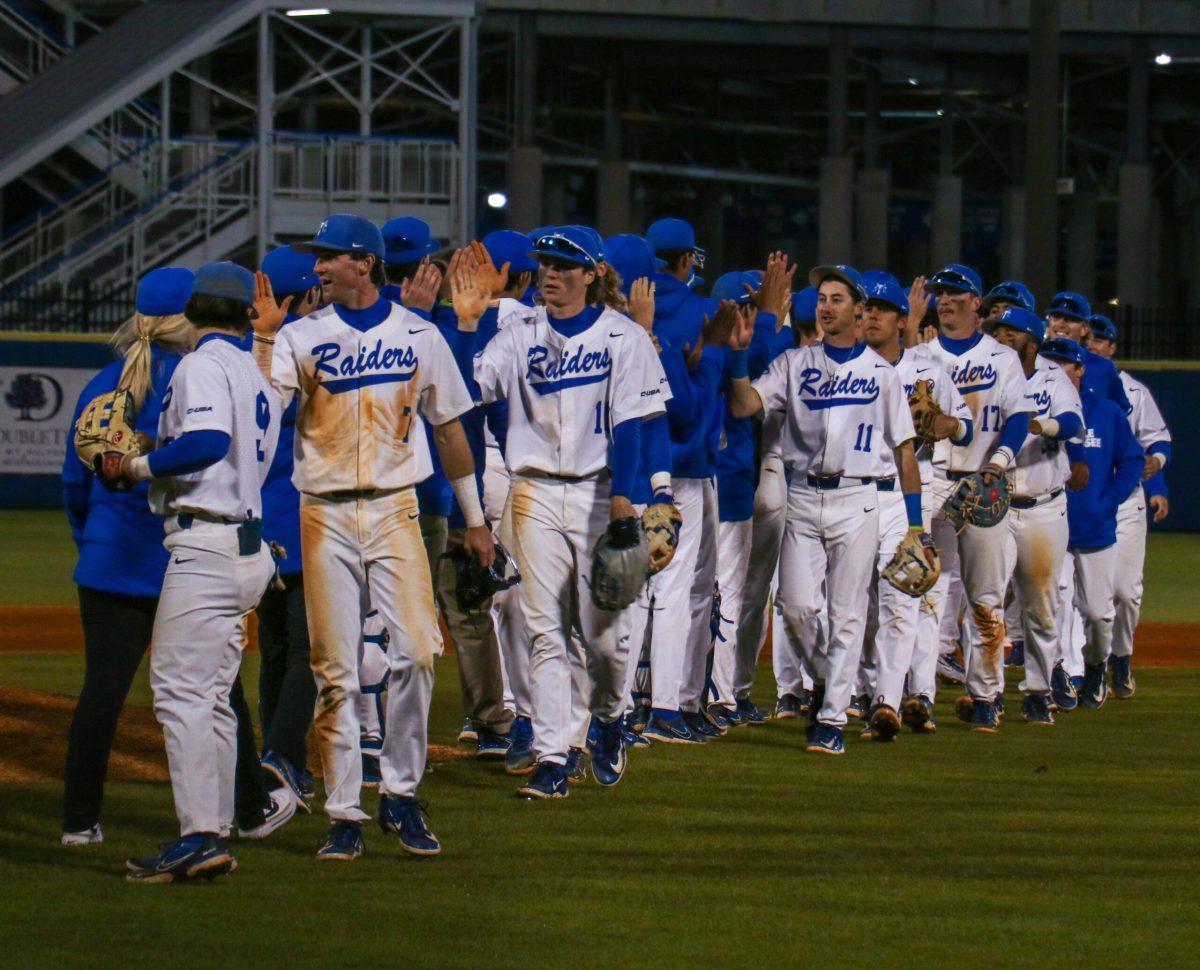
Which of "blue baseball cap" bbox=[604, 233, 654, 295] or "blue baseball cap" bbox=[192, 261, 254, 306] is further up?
"blue baseball cap" bbox=[604, 233, 654, 295]

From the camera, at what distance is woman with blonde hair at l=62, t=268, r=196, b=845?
6102mm

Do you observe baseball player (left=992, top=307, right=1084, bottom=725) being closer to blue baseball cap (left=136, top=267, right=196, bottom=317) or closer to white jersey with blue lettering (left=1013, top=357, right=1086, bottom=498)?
white jersey with blue lettering (left=1013, top=357, right=1086, bottom=498)

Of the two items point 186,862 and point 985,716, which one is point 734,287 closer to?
point 985,716

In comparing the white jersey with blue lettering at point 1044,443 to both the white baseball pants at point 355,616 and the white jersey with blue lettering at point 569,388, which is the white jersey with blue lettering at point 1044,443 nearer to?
the white jersey with blue lettering at point 569,388

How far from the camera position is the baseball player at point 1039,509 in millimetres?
9805

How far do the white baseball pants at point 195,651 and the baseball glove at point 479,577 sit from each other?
1017 millimetres

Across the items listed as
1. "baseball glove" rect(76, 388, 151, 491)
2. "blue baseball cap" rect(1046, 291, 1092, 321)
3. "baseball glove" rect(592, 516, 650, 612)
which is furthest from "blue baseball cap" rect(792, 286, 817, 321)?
"baseball glove" rect(76, 388, 151, 491)

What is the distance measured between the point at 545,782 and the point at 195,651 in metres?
1.90

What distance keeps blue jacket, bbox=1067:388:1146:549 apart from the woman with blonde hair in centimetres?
585

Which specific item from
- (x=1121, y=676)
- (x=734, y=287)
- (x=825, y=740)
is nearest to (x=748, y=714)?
(x=825, y=740)

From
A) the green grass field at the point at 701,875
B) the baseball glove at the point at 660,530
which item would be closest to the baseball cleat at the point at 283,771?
the green grass field at the point at 701,875

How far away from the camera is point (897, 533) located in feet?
30.0

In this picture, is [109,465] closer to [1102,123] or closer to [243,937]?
[243,937]

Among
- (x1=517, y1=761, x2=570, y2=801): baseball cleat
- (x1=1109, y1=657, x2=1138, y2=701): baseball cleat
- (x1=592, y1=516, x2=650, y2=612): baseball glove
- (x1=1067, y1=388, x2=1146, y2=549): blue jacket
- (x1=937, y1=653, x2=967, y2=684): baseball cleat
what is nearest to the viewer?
(x1=592, y1=516, x2=650, y2=612): baseball glove
